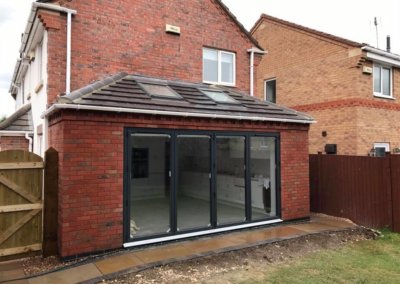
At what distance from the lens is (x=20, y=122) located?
35.0ft

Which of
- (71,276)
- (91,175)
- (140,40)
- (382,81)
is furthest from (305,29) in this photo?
(71,276)

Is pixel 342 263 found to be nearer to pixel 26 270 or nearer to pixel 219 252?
pixel 219 252

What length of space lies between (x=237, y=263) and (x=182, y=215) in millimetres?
3254

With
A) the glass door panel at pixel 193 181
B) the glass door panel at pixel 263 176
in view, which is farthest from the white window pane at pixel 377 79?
the glass door panel at pixel 193 181

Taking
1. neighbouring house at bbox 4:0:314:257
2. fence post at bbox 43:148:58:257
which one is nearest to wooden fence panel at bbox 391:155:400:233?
neighbouring house at bbox 4:0:314:257

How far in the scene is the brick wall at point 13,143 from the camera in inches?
399

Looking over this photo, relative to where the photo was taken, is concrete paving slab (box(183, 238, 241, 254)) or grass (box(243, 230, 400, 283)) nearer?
grass (box(243, 230, 400, 283))

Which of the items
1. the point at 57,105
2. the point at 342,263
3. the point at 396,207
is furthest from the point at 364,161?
the point at 57,105

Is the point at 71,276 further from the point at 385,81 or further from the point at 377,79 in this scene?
the point at 385,81

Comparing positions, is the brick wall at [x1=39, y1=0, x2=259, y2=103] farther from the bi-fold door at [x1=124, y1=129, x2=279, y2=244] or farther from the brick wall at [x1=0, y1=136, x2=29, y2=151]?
the brick wall at [x1=0, y1=136, x2=29, y2=151]

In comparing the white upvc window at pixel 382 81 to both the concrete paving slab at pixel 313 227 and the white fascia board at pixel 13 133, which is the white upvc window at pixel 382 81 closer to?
the concrete paving slab at pixel 313 227

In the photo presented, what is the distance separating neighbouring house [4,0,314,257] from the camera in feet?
21.4

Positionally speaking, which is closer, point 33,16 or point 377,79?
point 33,16

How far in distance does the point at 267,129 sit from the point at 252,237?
288cm
